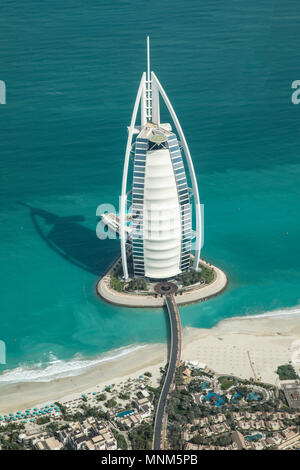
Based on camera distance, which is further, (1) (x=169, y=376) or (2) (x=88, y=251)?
(2) (x=88, y=251)

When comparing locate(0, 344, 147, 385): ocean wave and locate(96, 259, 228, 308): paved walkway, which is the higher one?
locate(96, 259, 228, 308): paved walkway

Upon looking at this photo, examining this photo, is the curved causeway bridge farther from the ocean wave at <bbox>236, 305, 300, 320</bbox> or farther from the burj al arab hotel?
the ocean wave at <bbox>236, 305, 300, 320</bbox>

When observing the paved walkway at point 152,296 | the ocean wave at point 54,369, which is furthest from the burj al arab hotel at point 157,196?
the ocean wave at point 54,369

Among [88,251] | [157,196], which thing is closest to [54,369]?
[88,251]
